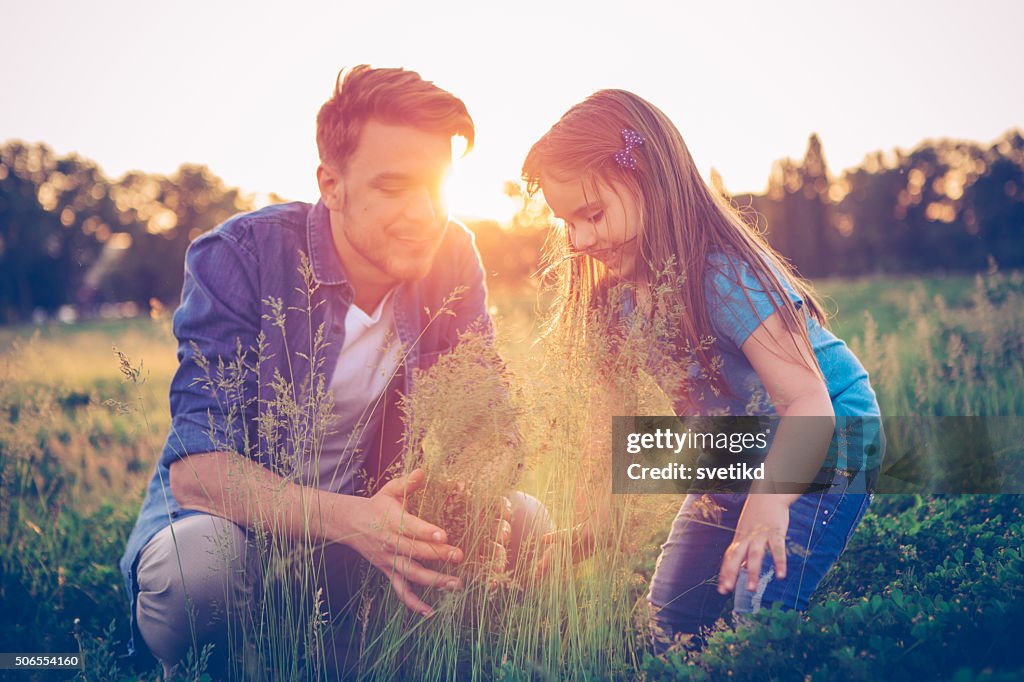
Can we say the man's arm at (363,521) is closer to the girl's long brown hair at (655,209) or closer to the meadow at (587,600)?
the meadow at (587,600)

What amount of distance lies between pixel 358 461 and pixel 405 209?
2.79 feet

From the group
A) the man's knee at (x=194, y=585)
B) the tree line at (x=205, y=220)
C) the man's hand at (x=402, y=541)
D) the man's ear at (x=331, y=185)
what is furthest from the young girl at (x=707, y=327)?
the tree line at (x=205, y=220)

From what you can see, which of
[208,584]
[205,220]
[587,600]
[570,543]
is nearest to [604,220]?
[570,543]

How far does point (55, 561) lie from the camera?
309 centimetres

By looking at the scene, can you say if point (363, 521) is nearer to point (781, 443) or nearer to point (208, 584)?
point (208, 584)

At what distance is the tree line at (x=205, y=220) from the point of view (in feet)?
102

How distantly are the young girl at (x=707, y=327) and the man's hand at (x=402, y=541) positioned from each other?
1.23 feet

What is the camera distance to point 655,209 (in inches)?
86.9

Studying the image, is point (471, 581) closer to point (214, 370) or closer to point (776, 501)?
point (776, 501)

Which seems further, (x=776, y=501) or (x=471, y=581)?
(x=471, y=581)

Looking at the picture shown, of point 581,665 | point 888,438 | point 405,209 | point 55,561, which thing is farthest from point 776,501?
point 55,561

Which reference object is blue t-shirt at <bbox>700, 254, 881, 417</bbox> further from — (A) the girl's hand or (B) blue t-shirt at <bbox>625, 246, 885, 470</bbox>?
(A) the girl's hand

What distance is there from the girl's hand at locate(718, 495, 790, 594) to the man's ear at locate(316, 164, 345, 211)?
1725 mm

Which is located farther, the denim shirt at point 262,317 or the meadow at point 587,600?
the denim shirt at point 262,317
